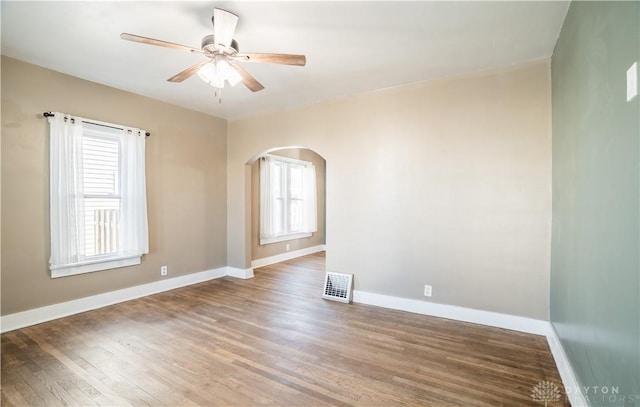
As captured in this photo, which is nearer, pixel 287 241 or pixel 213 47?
pixel 213 47

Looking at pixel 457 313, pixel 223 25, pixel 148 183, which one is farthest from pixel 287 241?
pixel 223 25

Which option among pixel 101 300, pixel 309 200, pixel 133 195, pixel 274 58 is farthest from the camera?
pixel 309 200

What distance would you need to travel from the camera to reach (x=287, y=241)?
677cm

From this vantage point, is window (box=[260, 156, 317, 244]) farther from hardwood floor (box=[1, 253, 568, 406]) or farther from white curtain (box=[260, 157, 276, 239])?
hardwood floor (box=[1, 253, 568, 406])

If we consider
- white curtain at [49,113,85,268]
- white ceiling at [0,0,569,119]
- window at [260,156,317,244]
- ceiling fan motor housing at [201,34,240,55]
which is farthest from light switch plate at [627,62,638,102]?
window at [260,156,317,244]

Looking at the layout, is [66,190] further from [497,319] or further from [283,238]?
[497,319]

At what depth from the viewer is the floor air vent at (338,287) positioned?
12.9 feet

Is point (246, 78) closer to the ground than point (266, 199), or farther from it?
farther from it

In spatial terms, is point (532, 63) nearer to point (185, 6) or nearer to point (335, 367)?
point (185, 6)

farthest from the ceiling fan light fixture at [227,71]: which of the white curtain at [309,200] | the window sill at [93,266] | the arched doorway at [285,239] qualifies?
the white curtain at [309,200]

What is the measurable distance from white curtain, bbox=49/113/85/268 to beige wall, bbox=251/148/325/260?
2.75 metres

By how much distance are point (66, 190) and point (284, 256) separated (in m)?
4.13

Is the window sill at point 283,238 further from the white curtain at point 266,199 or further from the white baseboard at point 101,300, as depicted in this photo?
the white baseboard at point 101,300

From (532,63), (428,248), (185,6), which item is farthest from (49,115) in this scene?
(532,63)
